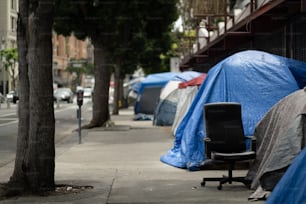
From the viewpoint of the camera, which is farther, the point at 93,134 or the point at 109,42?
the point at 109,42

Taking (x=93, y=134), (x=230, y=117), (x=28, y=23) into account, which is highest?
(x=28, y=23)

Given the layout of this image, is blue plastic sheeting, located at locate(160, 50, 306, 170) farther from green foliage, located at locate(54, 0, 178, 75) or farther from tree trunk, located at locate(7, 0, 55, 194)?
green foliage, located at locate(54, 0, 178, 75)

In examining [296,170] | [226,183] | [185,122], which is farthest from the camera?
[185,122]

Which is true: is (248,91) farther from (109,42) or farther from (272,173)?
(109,42)

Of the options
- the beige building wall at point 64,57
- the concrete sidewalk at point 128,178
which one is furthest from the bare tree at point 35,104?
the beige building wall at point 64,57

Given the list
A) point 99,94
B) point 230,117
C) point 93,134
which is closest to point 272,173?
point 230,117

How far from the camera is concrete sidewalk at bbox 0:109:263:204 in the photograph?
8242mm

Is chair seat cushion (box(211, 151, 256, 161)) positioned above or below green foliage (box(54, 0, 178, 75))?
below

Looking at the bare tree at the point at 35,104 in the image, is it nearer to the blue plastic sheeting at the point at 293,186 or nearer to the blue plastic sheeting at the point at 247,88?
the blue plastic sheeting at the point at 247,88

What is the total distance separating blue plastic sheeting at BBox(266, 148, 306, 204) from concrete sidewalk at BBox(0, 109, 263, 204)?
1952 mm

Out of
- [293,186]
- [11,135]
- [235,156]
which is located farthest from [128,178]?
[11,135]

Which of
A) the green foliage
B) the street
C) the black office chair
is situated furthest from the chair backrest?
the green foliage

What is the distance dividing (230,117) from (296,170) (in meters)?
3.93

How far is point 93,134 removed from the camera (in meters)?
21.6
